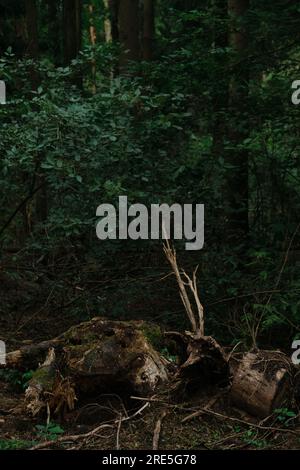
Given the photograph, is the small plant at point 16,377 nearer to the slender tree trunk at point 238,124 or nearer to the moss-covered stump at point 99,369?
the moss-covered stump at point 99,369

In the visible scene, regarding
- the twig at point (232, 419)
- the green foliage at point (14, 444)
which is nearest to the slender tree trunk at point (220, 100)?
the twig at point (232, 419)

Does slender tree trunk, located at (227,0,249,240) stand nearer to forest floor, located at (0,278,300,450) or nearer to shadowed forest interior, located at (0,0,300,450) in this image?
shadowed forest interior, located at (0,0,300,450)

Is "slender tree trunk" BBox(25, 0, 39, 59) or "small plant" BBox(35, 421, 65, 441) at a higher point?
"slender tree trunk" BBox(25, 0, 39, 59)

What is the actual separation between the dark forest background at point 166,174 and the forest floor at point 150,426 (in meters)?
2.07

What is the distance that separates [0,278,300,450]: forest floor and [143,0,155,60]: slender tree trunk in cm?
1184

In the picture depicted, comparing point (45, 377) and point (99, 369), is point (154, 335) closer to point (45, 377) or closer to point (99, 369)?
point (99, 369)

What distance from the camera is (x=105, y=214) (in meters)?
7.89

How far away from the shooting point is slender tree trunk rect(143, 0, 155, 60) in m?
15.9

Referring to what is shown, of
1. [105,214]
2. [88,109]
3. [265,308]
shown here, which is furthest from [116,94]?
[265,308]

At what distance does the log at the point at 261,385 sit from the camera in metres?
5.08

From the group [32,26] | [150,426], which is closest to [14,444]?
[150,426]

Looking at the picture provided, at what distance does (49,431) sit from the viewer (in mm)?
5145

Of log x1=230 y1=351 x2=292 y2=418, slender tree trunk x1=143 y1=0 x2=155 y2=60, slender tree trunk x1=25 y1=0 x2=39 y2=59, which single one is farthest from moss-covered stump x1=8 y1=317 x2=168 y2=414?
slender tree trunk x1=143 y1=0 x2=155 y2=60

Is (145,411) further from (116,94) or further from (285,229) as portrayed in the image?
(116,94)
